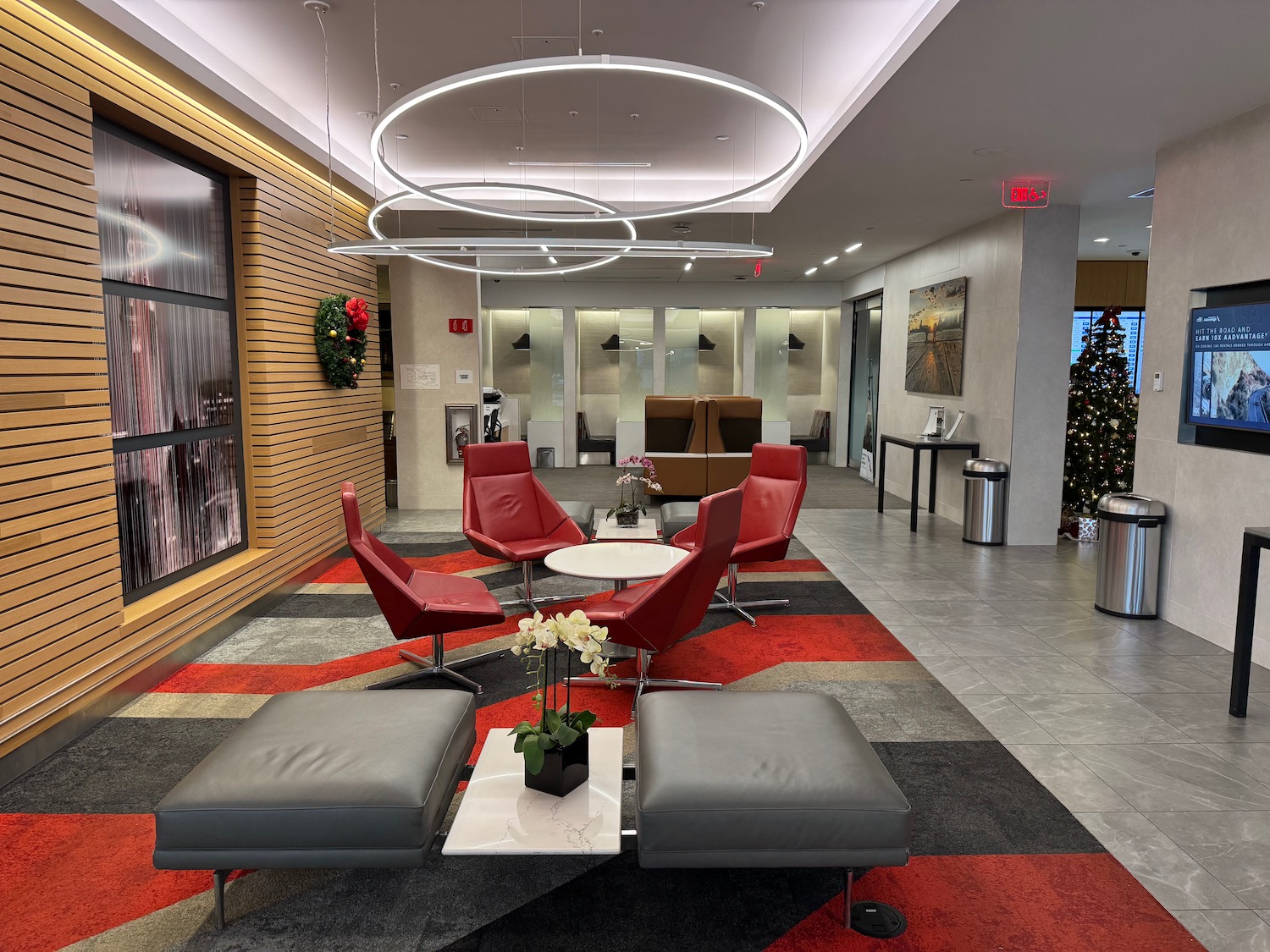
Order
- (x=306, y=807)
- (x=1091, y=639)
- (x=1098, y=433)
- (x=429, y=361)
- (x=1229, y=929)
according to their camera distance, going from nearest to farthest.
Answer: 1. (x=306, y=807)
2. (x=1229, y=929)
3. (x=1091, y=639)
4. (x=1098, y=433)
5. (x=429, y=361)

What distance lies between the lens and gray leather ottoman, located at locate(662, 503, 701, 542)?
6.80 m

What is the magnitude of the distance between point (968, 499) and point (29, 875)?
24.8 feet

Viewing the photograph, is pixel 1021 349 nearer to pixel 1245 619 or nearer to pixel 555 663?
pixel 1245 619

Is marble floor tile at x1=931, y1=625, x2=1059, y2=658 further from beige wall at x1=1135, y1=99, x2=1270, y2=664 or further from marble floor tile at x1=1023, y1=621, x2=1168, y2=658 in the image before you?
beige wall at x1=1135, y1=99, x2=1270, y2=664

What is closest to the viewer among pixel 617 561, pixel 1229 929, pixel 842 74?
pixel 1229 929

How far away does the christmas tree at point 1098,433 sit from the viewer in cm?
831

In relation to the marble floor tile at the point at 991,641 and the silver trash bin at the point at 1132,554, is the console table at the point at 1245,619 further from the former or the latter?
the silver trash bin at the point at 1132,554

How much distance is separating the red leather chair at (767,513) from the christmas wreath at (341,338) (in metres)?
3.33

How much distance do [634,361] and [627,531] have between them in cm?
932

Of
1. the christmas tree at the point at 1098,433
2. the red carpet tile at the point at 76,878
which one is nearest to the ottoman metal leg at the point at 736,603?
the red carpet tile at the point at 76,878

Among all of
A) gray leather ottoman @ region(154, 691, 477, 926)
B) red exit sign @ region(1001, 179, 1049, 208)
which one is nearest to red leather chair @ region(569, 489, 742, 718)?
gray leather ottoman @ region(154, 691, 477, 926)

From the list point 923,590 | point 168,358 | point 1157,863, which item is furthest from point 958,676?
point 168,358

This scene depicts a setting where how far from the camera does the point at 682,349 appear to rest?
49.4 ft

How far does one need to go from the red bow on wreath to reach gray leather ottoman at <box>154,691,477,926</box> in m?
5.12
